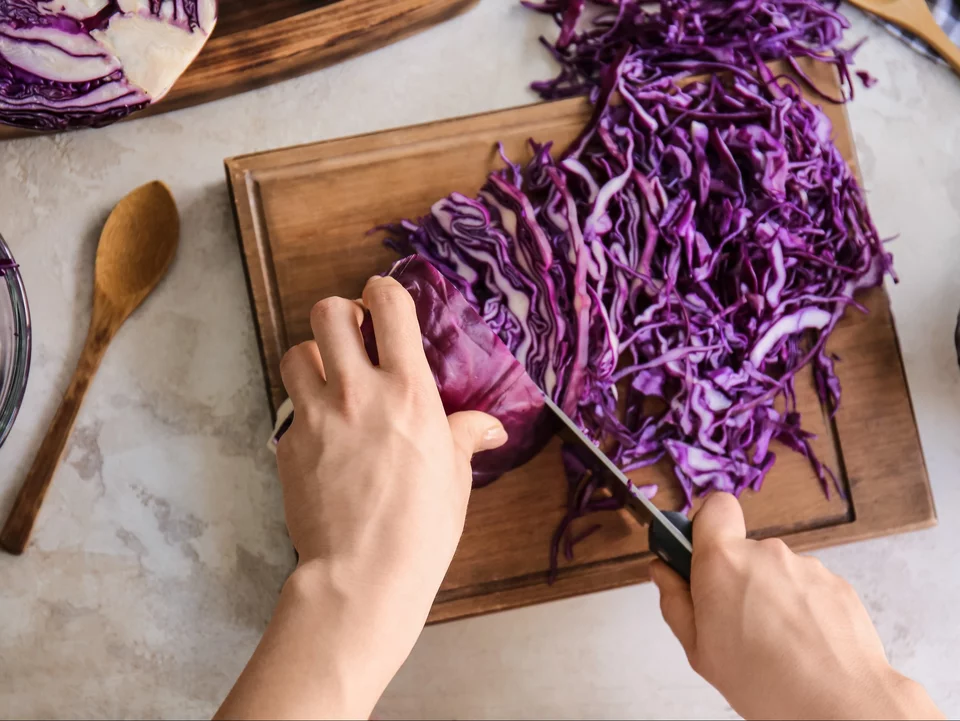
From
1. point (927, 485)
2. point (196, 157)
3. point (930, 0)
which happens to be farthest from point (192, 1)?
point (927, 485)

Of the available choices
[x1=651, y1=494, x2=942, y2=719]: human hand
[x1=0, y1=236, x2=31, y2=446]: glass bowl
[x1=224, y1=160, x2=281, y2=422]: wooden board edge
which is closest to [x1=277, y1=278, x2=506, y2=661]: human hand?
[x1=224, y1=160, x2=281, y2=422]: wooden board edge

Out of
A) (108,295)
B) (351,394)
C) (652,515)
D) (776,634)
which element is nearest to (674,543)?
(652,515)

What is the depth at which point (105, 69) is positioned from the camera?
1237 millimetres

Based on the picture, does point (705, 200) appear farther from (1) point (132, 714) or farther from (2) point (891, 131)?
(1) point (132, 714)

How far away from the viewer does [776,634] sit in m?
1.06

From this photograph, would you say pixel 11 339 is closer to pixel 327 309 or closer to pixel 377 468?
pixel 327 309

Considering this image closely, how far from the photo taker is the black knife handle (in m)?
1.16

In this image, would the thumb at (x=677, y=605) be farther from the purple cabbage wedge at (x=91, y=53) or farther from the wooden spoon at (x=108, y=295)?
the purple cabbage wedge at (x=91, y=53)

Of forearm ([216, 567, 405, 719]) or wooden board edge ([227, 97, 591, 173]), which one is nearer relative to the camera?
forearm ([216, 567, 405, 719])

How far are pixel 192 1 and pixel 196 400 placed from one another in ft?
2.31

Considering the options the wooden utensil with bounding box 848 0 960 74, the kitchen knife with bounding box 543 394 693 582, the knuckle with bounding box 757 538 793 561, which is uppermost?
the wooden utensil with bounding box 848 0 960 74

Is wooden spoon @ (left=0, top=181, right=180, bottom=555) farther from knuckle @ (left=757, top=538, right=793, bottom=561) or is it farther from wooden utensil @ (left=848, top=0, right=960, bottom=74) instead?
wooden utensil @ (left=848, top=0, right=960, bottom=74)

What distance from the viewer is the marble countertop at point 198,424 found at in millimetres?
1410

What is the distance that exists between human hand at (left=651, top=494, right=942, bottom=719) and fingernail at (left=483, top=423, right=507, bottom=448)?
33 centimetres
